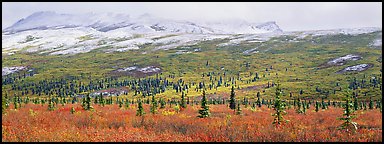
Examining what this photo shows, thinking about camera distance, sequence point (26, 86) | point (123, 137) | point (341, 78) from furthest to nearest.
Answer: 1. point (26, 86)
2. point (341, 78)
3. point (123, 137)

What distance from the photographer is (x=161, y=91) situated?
6019 inches

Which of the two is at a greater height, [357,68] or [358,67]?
[358,67]

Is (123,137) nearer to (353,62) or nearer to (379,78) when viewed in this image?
(379,78)

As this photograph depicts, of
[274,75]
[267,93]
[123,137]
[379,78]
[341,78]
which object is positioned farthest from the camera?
[274,75]

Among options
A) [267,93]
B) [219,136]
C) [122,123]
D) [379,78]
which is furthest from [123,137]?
[379,78]

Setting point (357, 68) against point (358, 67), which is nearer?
point (357, 68)

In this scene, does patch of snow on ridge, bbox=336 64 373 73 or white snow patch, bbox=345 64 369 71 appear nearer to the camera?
patch of snow on ridge, bbox=336 64 373 73

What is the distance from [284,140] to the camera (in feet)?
39.4

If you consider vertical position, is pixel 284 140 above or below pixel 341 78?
above

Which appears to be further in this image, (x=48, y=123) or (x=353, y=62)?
(x=353, y=62)

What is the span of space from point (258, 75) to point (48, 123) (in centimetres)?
18276

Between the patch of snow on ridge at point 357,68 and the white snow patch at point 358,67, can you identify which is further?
the white snow patch at point 358,67

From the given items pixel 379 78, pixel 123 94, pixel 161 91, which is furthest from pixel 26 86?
pixel 379 78

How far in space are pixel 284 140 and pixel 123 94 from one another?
460 feet
